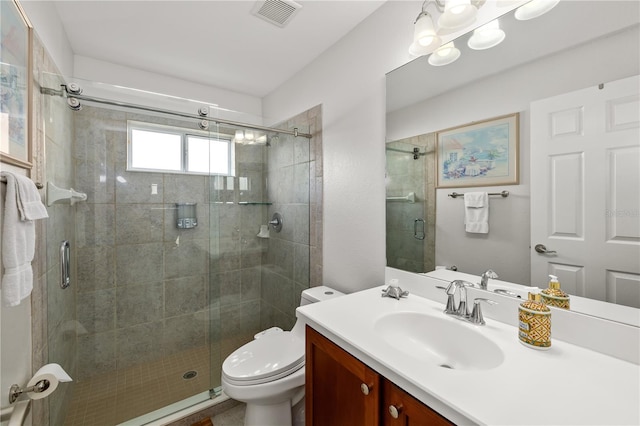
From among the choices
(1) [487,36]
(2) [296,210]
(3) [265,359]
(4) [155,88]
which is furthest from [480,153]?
(4) [155,88]

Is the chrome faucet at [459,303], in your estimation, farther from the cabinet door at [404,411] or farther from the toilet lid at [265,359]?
the toilet lid at [265,359]

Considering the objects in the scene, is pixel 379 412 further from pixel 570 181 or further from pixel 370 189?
pixel 370 189

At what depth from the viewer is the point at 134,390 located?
1895 millimetres

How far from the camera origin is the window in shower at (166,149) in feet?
7.18

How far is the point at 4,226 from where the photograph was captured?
842 millimetres

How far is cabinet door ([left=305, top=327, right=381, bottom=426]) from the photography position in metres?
0.82

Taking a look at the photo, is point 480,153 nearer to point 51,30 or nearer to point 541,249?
point 541,249

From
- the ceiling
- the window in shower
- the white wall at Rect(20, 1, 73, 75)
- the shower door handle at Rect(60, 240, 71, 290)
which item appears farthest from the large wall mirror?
the shower door handle at Rect(60, 240, 71, 290)

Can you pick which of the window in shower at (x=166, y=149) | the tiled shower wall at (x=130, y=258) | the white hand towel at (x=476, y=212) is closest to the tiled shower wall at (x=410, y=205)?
the white hand towel at (x=476, y=212)

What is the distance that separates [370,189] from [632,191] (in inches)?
41.4

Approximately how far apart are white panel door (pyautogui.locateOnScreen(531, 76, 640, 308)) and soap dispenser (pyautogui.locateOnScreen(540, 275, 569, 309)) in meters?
0.02

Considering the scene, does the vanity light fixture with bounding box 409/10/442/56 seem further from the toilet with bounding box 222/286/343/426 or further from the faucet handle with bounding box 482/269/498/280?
the toilet with bounding box 222/286/343/426

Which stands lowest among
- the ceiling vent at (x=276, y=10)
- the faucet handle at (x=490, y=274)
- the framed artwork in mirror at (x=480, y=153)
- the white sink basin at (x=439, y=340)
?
the white sink basin at (x=439, y=340)

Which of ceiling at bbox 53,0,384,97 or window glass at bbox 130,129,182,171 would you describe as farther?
window glass at bbox 130,129,182,171
